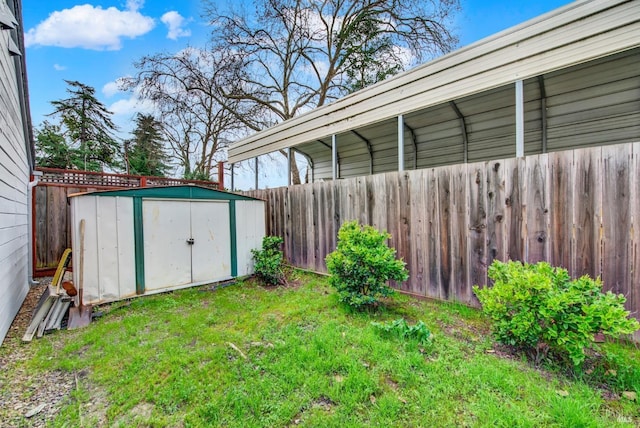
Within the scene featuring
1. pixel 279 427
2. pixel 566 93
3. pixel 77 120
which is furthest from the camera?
pixel 77 120

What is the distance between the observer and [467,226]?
3303 mm

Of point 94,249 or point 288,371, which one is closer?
point 288,371

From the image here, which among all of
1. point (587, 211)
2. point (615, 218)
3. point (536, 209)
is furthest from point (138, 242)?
point (615, 218)

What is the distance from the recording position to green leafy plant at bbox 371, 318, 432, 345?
249cm

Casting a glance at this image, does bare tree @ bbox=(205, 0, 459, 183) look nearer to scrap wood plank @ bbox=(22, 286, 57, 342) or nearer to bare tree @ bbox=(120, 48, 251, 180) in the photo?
bare tree @ bbox=(120, 48, 251, 180)

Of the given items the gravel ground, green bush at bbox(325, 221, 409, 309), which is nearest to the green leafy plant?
green bush at bbox(325, 221, 409, 309)

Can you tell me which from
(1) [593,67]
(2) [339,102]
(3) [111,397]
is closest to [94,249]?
(3) [111,397]

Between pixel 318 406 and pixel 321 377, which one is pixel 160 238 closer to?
pixel 321 377

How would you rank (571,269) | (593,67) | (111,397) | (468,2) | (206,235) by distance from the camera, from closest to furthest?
(111,397) < (571,269) < (593,67) < (206,235) < (468,2)

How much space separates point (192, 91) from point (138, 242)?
30.2ft

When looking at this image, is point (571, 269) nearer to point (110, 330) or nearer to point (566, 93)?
point (566, 93)

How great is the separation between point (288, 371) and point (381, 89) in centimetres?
413

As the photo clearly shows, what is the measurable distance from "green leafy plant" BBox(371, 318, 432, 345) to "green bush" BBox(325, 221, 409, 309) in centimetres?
56

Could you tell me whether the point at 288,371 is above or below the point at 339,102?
below
